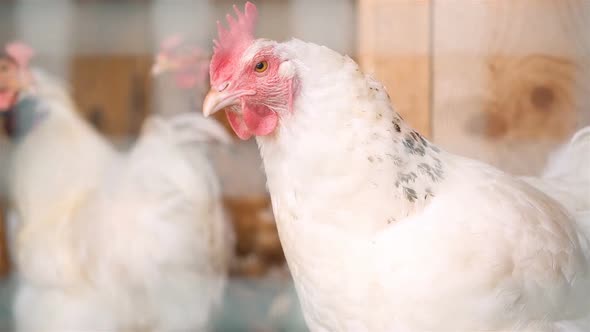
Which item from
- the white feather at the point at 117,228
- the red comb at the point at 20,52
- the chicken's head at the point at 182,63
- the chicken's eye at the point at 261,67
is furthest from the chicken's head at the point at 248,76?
the red comb at the point at 20,52

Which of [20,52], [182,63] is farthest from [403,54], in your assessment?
[20,52]

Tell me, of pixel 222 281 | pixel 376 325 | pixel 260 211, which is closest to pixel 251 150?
pixel 260 211

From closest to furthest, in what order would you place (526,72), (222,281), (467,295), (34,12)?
(467,295), (526,72), (34,12), (222,281)

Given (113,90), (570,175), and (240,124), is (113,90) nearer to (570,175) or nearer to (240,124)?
(240,124)

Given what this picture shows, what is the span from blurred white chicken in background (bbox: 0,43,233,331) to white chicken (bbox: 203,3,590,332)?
798 mm

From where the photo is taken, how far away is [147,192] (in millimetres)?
1558

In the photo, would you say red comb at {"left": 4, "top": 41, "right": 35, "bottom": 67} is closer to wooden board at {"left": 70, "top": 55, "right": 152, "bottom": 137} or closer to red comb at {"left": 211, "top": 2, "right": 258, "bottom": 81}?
wooden board at {"left": 70, "top": 55, "right": 152, "bottom": 137}

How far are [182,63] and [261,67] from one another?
767mm

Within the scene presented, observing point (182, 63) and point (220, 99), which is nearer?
point (220, 99)

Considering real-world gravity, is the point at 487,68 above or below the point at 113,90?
above

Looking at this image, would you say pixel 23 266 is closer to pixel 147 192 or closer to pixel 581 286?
pixel 147 192

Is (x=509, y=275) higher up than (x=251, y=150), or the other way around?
(x=509, y=275)

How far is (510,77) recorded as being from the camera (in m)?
0.95

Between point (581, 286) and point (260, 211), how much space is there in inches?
38.1
